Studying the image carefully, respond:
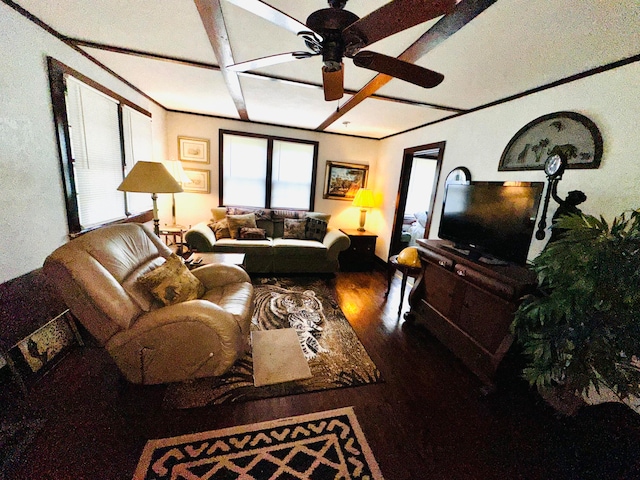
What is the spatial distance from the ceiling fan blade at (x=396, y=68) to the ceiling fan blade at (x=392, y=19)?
2.4 inches

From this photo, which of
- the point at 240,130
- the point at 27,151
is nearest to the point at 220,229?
the point at 240,130

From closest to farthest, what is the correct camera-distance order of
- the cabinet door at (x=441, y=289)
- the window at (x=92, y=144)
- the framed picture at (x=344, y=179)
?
the window at (x=92, y=144)
the cabinet door at (x=441, y=289)
the framed picture at (x=344, y=179)

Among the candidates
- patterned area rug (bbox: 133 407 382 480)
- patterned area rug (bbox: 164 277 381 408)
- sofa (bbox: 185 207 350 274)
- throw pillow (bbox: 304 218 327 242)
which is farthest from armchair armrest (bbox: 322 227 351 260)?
patterned area rug (bbox: 133 407 382 480)

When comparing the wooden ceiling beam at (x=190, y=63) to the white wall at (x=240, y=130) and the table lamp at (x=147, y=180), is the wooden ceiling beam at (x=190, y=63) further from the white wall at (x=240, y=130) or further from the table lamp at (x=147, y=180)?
the white wall at (x=240, y=130)

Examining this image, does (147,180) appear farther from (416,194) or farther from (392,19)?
(416,194)

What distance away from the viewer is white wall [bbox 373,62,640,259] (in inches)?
61.7

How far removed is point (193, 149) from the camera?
4.13 meters

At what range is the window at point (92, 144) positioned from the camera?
195cm

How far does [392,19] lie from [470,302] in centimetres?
199

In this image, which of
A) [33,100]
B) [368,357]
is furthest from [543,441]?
[33,100]

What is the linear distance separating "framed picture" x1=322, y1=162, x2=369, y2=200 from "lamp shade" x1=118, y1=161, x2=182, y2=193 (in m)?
3.03

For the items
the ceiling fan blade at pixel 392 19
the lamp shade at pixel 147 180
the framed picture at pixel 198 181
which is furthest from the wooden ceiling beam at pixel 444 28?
the framed picture at pixel 198 181

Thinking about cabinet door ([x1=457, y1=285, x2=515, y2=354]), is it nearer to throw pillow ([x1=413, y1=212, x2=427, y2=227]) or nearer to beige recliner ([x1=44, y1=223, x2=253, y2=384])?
beige recliner ([x1=44, y1=223, x2=253, y2=384])

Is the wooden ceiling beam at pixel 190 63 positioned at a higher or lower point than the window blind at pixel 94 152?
higher
